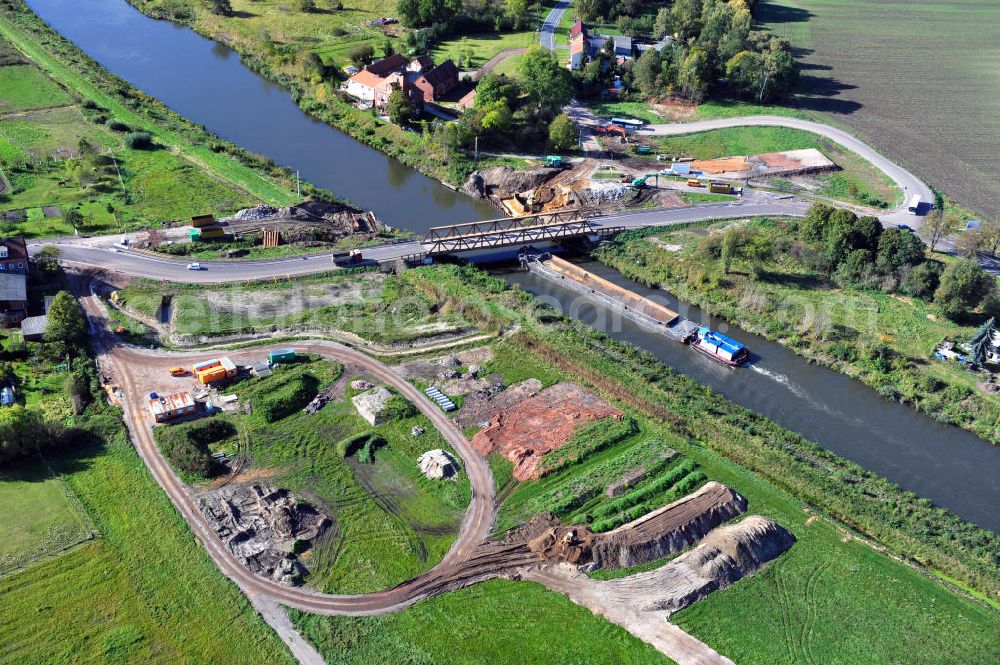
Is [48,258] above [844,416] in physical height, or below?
above

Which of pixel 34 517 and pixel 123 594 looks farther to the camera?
pixel 34 517

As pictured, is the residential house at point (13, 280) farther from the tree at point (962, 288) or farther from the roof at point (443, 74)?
the tree at point (962, 288)

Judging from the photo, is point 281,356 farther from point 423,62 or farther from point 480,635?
point 423,62


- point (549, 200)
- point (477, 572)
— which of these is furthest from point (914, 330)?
point (477, 572)

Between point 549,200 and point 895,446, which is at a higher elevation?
point 549,200

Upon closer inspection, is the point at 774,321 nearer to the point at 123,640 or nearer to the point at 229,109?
the point at 123,640

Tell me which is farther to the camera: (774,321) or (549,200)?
(549,200)

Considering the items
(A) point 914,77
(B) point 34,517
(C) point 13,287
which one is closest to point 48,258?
(C) point 13,287
